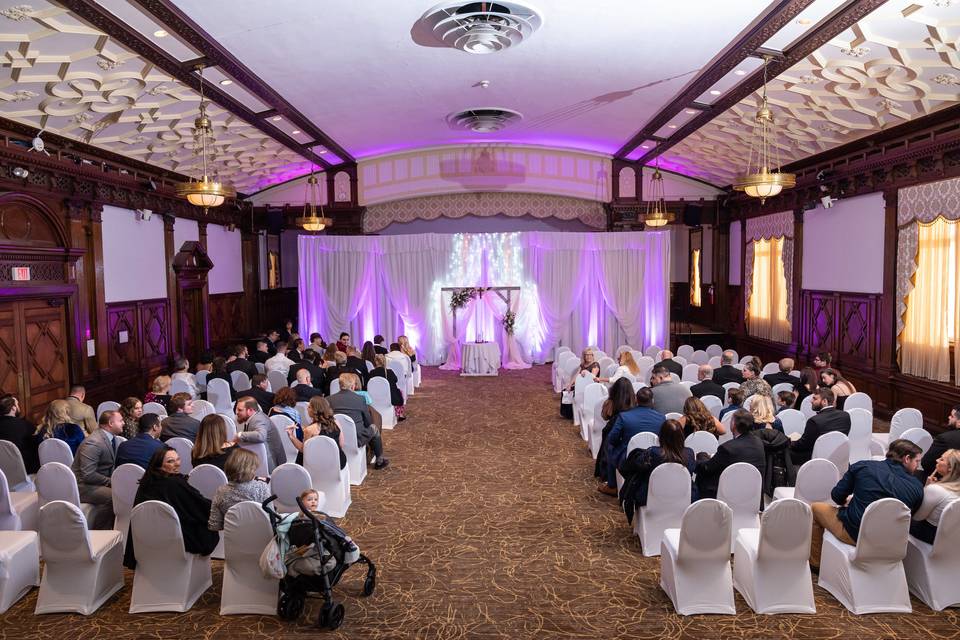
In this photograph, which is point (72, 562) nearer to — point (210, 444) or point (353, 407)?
point (210, 444)

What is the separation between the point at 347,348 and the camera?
11.0 meters

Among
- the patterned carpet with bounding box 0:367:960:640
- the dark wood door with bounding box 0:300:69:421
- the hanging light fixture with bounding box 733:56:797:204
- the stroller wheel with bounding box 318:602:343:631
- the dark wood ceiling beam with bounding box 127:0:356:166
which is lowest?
the patterned carpet with bounding box 0:367:960:640

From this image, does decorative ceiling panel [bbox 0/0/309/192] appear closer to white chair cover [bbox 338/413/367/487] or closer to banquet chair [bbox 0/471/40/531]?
banquet chair [bbox 0/471/40/531]

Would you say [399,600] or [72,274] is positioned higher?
[72,274]

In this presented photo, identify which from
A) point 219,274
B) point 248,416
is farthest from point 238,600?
point 219,274

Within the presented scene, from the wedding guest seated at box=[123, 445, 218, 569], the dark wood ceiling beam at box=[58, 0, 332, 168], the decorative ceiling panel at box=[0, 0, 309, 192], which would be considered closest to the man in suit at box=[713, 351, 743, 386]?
the wedding guest seated at box=[123, 445, 218, 569]

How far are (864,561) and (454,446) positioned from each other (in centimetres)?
515

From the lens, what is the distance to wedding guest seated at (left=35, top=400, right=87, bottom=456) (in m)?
5.89

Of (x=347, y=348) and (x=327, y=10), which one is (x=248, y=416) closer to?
(x=327, y=10)

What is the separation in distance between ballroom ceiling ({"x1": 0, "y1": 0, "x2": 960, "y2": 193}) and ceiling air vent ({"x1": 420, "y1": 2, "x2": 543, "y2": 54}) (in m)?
0.06

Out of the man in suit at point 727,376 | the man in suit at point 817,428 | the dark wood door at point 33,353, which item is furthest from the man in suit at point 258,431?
the man in suit at point 727,376

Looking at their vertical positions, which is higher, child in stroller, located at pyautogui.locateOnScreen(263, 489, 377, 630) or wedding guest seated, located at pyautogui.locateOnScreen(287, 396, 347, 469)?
wedding guest seated, located at pyautogui.locateOnScreen(287, 396, 347, 469)

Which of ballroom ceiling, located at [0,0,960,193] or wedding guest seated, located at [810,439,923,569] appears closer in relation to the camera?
wedding guest seated, located at [810,439,923,569]

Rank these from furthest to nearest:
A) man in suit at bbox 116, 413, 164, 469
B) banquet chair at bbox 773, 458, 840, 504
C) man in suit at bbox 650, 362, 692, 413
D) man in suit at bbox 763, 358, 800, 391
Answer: man in suit at bbox 763, 358, 800, 391
man in suit at bbox 650, 362, 692, 413
man in suit at bbox 116, 413, 164, 469
banquet chair at bbox 773, 458, 840, 504
